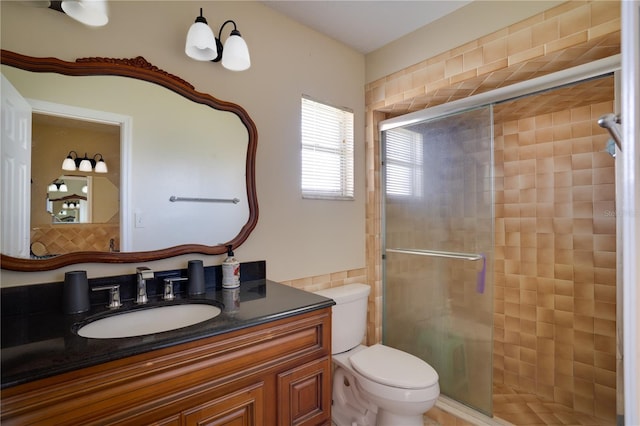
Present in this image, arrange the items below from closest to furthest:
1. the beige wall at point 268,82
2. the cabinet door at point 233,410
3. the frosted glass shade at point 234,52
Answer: the cabinet door at point 233,410 → the beige wall at point 268,82 → the frosted glass shade at point 234,52

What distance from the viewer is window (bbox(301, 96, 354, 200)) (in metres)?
2.00

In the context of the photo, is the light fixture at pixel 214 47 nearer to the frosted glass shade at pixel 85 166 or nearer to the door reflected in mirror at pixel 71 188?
the door reflected in mirror at pixel 71 188

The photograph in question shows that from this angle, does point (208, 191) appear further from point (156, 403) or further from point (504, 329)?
point (504, 329)

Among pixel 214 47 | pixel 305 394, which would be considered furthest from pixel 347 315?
pixel 214 47

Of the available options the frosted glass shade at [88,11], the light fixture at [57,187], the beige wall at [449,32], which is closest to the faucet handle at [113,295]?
the light fixture at [57,187]

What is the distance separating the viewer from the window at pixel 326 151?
78.7 inches

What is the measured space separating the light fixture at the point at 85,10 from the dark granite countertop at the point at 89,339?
45.2 inches

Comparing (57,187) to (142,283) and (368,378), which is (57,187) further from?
(368,378)

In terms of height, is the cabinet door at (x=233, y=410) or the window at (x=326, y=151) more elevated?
the window at (x=326, y=151)

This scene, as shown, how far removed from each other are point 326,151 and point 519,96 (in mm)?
1148

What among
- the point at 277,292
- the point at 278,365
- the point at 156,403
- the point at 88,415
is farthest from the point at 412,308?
the point at 88,415

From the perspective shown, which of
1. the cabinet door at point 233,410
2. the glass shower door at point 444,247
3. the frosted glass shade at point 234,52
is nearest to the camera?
the cabinet door at point 233,410

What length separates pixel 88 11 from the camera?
1223mm

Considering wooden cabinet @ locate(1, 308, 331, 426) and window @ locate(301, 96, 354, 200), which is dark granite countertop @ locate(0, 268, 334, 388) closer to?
wooden cabinet @ locate(1, 308, 331, 426)
